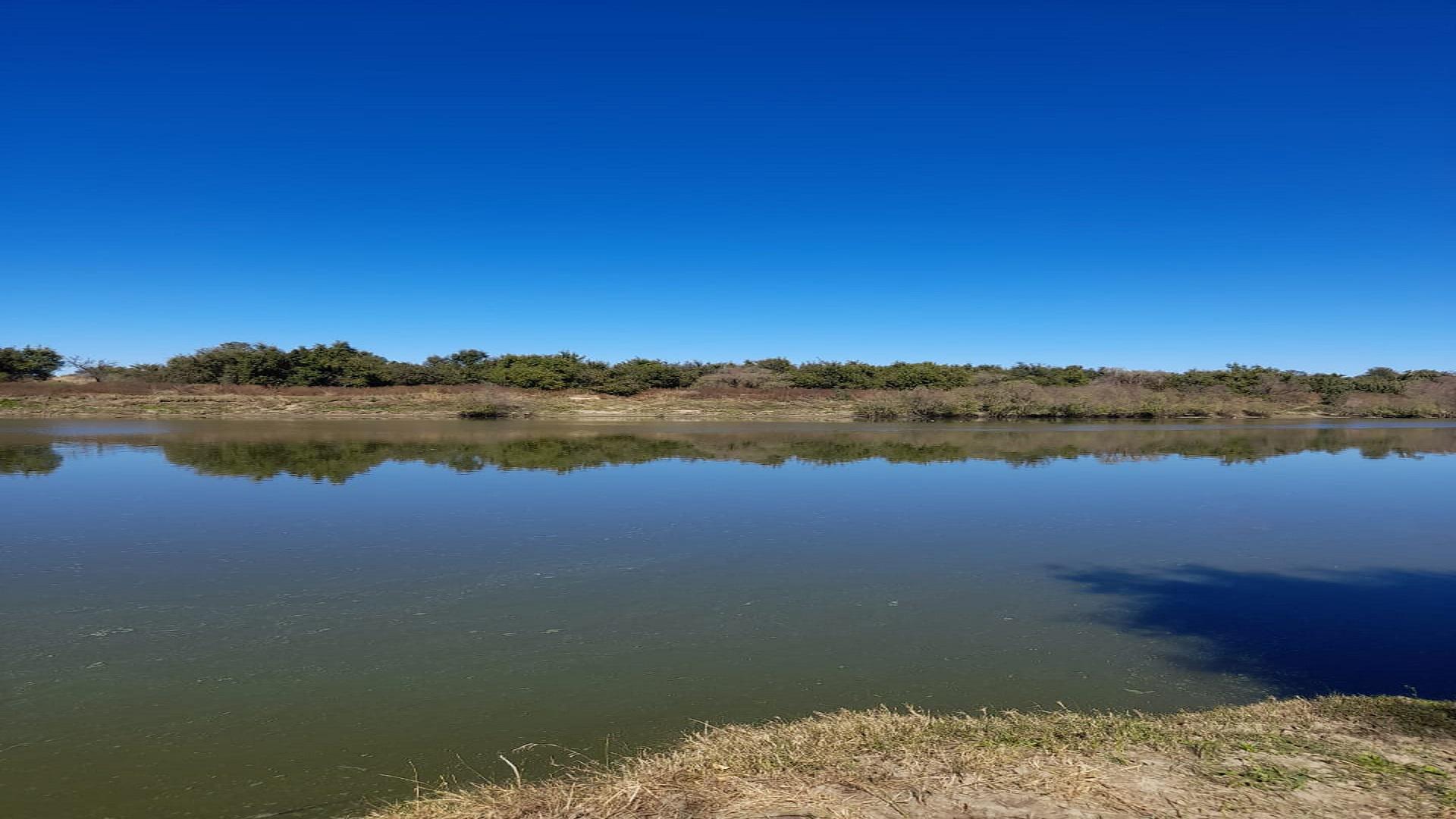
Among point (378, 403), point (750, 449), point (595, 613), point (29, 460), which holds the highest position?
point (378, 403)

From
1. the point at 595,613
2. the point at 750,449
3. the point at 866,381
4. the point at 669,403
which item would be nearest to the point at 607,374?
the point at 669,403

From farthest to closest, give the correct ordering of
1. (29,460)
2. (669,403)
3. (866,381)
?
(866,381) < (669,403) < (29,460)

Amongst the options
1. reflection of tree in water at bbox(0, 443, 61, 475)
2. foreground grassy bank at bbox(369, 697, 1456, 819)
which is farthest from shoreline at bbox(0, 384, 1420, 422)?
foreground grassy bank at bbox(369, 697, 1456, 819)

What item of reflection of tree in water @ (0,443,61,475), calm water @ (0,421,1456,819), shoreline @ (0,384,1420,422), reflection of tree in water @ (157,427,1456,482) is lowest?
calm water @ (0,421,1456,819)

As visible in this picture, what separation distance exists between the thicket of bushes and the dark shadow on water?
32235 millimetres

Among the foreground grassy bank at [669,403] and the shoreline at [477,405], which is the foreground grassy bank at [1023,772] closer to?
the shoreline at [477,405]

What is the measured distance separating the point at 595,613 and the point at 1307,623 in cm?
602

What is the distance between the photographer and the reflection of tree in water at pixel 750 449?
1814cm

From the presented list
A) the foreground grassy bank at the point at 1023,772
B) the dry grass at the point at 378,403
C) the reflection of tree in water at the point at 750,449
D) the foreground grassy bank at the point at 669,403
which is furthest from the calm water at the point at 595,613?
the foreground grassy bank at the point at 669,403

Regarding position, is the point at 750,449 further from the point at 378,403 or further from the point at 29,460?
the point at 378,403

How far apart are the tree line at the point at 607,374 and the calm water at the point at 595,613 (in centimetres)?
2961

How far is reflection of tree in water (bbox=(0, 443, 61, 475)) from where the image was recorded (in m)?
15.7

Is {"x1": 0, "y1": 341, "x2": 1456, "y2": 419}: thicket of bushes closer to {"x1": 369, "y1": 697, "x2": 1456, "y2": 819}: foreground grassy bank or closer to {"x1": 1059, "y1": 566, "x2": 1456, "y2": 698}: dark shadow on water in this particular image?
{"x1": 1059, "y1": 566, "x2": 1456, "y2": 698}: dark shadow on water

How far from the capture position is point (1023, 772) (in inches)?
139
